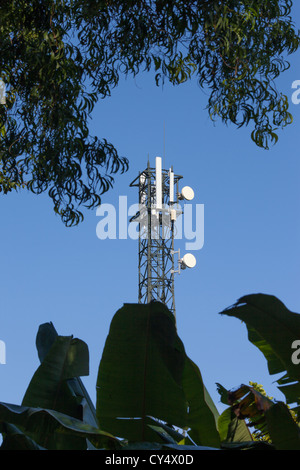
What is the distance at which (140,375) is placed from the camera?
1376 millimetres

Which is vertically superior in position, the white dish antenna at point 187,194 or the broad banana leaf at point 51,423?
the white dish antenna at point 187,194

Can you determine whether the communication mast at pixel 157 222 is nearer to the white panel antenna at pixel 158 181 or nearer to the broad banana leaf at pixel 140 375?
the white panel antenna at pixel 158 181

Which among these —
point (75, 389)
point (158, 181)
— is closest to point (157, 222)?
point (158, 181)

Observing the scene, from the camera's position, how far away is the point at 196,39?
19.5ft

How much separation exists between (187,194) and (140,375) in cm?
1359

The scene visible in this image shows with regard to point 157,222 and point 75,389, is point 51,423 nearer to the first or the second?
point 75,389

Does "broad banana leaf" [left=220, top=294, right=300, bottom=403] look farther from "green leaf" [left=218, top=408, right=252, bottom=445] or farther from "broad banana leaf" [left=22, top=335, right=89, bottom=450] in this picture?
"broad banana leaf" [left=22, top=335, right=89, bottom=450]

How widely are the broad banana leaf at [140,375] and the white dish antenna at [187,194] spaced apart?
13463 mm

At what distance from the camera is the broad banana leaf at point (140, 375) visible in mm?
1331

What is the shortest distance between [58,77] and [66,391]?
14.8 ft

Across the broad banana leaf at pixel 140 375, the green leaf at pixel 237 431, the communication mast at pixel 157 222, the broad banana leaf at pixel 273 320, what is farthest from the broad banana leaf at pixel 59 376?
the communication mast at pixel 157 222

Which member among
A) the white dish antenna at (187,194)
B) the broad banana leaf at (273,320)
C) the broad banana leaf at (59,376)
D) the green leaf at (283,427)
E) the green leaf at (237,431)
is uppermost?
the white dish antenna at (187,194)

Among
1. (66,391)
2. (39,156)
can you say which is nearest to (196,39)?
(39,156)

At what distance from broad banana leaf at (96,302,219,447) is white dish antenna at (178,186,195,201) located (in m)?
13.5
